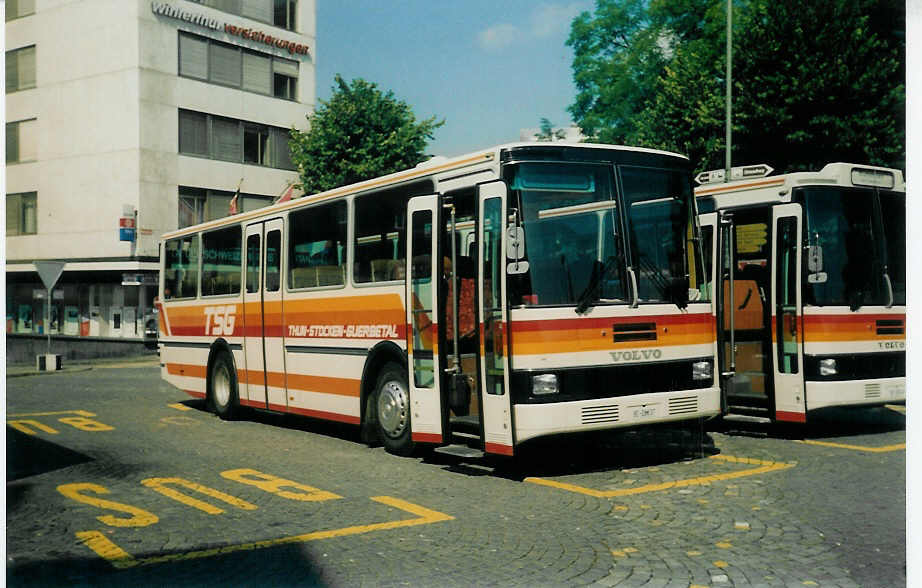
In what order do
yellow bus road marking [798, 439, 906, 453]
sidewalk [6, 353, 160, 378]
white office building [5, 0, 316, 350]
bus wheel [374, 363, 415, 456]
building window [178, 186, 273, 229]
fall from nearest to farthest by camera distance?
yellow bus road marking [798, 439, 906, 453] → bus wheel [374, 363, 415, 456] → sidewalk [6, 353, 160, 378] → white office building [5, 0, 316, 350] → building window [178, 186, 273, 229]

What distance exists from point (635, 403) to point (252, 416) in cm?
824

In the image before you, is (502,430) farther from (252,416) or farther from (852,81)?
(852,81)

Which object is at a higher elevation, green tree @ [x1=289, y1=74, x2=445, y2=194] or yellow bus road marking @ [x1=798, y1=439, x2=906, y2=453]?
green tree @ [x1=289, y1=74, x2=445, y2=194]

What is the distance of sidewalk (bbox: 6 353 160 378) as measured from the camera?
84.0 ft

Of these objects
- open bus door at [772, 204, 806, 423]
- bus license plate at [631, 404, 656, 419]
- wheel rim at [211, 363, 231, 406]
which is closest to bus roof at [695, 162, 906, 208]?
open bus door at [772, 204, 806, 423]

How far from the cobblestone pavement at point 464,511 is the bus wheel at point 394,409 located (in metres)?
0.20

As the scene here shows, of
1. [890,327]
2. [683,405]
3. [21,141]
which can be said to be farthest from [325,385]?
[21,141]

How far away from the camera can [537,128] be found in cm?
1130

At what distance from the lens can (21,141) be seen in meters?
25.4

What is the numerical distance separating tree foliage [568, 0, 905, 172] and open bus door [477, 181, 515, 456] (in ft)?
17.4

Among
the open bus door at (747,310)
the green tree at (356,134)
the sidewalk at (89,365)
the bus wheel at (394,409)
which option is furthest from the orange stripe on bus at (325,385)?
the green tree at (356,134)

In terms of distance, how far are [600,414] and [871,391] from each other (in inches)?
167

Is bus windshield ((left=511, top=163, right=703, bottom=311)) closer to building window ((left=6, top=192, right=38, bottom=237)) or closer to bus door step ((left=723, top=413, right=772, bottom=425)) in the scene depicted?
bus door step ((left=723, top=413, right=772, bottom=425))
